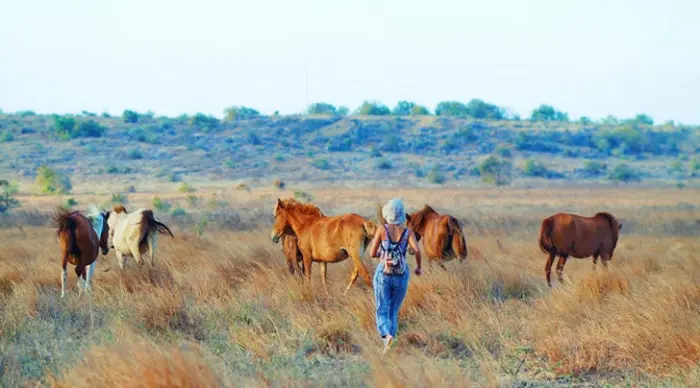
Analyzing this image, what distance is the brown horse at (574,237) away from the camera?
15203 mm

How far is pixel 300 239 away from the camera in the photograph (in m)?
13.4

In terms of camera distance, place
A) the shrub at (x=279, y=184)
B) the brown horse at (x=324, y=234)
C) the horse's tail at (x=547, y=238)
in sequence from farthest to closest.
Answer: the shrub at (x=279, y=184) → the horse's tail at (x=547, y=238) → the brown horse at (x=324, y=234)

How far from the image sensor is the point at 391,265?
9.34 metres

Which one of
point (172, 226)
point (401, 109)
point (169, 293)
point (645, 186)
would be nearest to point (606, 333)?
point (169, 293)

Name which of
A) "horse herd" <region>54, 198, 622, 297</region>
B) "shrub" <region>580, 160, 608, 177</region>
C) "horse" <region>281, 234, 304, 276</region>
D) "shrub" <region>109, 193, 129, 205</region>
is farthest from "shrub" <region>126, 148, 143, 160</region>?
"horse" <region>281, 234, 304, 276</region>

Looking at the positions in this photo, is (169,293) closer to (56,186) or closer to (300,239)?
(300,239)

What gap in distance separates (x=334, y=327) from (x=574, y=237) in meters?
6.60

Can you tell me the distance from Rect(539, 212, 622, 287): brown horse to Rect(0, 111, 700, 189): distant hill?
39210mm

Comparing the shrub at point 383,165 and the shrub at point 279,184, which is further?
the shrub at point 383,165

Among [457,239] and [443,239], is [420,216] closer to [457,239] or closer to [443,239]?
[443,239]

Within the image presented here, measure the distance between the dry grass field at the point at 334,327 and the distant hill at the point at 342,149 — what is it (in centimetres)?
4053

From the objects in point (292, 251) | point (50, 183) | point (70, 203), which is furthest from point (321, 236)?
point (50, 183)

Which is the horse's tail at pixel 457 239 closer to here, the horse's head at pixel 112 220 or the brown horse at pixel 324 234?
the brown horse at pixel 324 234

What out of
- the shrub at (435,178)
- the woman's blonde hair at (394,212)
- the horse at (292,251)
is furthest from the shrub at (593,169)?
the woman's blonde hair at (394,212)
